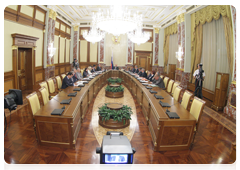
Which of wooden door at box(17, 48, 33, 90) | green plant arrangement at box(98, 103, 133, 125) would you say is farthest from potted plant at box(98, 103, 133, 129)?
wooden door at box(17, 48, 33, 90)

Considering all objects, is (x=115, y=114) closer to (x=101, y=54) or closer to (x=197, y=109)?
(x=197, y=109)

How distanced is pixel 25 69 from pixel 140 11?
25.3 feet

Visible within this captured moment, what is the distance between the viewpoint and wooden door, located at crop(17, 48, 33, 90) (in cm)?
724

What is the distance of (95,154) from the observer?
2965 millimetres

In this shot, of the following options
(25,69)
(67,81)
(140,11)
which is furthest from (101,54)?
(67,81)

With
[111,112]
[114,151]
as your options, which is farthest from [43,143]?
[114,151]

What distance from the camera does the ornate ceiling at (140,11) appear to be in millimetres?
9367

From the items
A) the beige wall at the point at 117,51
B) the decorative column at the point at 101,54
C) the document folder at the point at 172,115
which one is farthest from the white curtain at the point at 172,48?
the document folder at the point at 172,115

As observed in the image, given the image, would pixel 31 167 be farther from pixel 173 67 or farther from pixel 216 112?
pixel 173 67

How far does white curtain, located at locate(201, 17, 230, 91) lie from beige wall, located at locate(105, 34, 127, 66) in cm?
720

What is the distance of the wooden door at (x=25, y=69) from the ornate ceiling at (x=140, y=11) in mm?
3033

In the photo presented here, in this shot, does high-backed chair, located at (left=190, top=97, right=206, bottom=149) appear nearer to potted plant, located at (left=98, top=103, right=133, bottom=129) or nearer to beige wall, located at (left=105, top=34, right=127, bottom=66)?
potted plant, located at (left=98, top=103, right=133, bottom=129)

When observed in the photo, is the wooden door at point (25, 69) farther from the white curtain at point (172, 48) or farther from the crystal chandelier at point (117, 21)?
the white curtain at point (172, 48)
